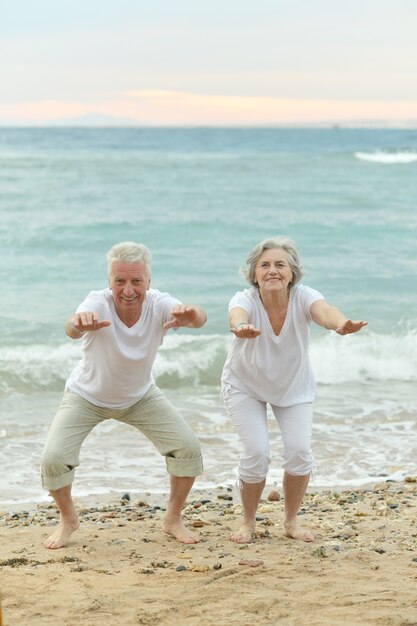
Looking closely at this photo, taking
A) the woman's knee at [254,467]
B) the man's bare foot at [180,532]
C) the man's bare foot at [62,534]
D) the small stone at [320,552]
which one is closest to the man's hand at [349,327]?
the woman's knee at [254,467]

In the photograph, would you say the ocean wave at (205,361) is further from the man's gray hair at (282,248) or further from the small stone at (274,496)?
the man's gray hair at (282,248)

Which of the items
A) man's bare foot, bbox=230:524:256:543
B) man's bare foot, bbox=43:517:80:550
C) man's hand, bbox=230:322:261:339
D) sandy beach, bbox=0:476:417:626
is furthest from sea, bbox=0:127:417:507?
man's hand, bbox=230:322:261:339

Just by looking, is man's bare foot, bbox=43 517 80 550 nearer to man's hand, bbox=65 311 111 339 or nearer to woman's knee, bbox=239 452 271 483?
woman's knee, bbox=239 452 271 483

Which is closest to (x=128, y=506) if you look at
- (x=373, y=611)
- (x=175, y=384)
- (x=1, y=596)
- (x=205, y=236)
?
(x=1, y=596)

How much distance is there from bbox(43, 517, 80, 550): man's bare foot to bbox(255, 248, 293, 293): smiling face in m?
1.80

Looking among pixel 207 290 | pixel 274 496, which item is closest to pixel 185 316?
pixel 274 496

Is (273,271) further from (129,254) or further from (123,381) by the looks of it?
(123,381)

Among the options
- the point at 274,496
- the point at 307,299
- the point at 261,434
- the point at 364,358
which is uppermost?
the point at 307,299

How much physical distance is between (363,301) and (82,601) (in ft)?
38.6

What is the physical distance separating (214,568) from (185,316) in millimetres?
1393

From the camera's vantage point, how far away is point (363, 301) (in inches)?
626

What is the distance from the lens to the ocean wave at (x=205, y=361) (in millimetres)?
11750

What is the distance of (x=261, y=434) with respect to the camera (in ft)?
18.6

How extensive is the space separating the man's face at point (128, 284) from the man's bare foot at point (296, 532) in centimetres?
164
